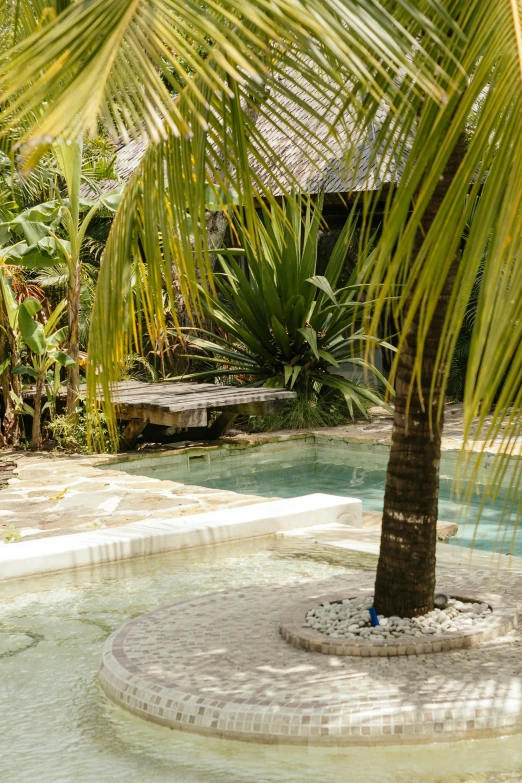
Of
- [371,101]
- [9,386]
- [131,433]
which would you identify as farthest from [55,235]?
[371,101]

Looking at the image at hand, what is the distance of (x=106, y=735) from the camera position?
129 inches

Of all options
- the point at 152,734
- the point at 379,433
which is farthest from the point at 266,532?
the point at 379,433

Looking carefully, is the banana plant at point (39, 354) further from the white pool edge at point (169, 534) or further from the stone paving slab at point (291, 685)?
the stone paving slab at point (291, 685)

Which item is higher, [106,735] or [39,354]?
[39,354]

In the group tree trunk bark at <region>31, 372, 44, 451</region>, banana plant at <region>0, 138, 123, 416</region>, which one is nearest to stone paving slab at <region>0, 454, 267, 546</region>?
tree trunk bark at <region>31, 372, 44, 451</region>

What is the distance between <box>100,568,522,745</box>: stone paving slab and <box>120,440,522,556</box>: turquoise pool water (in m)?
4.14

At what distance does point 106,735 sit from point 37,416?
616 centimetres

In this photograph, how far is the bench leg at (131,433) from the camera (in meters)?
9.49

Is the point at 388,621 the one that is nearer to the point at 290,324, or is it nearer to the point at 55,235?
the point at 55,235

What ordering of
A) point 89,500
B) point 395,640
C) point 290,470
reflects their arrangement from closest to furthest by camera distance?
point 395,640
point 89,500
point 290,470

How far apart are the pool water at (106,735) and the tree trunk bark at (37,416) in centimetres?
410

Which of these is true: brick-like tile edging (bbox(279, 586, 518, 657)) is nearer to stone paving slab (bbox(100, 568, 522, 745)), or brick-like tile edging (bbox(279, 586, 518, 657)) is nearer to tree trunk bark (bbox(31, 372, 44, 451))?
stone paving slab (bbox(100, 568, 522, 745))

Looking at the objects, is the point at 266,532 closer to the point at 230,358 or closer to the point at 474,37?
the point at 474,37

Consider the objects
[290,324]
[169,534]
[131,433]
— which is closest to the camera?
[169,534]
